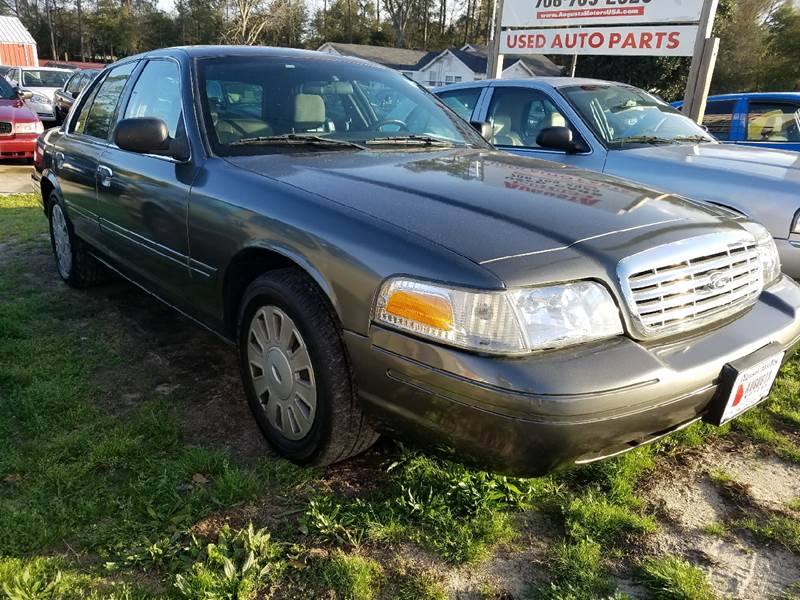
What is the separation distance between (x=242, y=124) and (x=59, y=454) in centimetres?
162

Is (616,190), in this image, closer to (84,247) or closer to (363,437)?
(363,437)

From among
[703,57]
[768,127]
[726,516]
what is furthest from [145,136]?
[768,127]

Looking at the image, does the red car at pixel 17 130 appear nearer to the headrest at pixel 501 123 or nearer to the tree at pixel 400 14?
the headrest at pixel 501 123

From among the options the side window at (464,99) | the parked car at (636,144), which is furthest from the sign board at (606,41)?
the side window at (464,99)

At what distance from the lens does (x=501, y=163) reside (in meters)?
2.92

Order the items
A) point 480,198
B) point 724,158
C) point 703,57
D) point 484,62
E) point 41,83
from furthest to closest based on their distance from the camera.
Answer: point 484,62
point 41,83
point 703,57
point 724,158
point 480,198

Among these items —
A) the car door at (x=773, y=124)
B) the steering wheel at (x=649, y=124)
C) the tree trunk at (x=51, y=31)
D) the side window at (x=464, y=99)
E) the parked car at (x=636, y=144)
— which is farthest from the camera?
the tree trunk at (x=51, y=31)

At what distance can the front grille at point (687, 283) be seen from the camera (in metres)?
1.92

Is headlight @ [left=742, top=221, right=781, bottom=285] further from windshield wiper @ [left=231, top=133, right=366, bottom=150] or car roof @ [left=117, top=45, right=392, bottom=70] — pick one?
car roof @ [left=117, top=45, right=392, bottom=70]

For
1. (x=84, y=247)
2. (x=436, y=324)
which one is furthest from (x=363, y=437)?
(x=84, y=247)

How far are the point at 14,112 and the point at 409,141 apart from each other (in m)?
9.87

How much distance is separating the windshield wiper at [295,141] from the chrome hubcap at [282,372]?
2.76ft

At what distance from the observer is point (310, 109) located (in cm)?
309

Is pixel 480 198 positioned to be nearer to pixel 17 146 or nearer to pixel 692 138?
pixel 692 138
